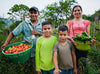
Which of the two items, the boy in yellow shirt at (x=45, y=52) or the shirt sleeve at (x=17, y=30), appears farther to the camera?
the shirt sleeve at (x=17, y=30)

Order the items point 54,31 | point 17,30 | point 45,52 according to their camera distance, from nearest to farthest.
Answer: point 45,52 → point 17,30 → point 54,31

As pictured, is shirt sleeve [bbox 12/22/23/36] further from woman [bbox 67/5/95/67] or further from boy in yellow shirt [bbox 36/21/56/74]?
woman [bbox 67/5/95/67]

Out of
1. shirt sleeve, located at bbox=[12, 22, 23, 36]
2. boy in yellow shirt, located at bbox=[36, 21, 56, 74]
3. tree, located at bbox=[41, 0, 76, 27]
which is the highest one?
tree, located at bbox=[41, 0, 76, 27]

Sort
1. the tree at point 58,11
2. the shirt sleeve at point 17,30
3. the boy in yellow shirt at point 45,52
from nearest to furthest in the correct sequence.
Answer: the boy in yellow shirt at point 45,52
the shirt sleeve at point 17,30
the tree at point 58,11

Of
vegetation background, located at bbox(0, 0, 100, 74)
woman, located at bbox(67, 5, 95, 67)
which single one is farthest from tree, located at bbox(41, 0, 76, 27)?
woman, located at bbox(67, 5, 95, 67)

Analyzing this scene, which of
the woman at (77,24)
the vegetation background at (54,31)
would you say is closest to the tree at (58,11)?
the vegetation background at (54,31)

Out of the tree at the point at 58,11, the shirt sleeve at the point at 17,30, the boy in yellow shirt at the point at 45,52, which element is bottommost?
the boy in yellow shirt at the point at 45,52

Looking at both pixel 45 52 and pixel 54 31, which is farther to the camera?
pixel 54 31

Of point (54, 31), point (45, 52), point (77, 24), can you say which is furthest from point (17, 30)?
point (54, 31)

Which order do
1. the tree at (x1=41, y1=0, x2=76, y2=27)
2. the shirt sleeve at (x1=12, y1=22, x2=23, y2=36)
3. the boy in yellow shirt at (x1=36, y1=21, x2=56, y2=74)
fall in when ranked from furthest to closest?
the tree at (x1=41, y1=0, x2=76, y2=27)
the shirt sleeve at (x1=12, y1=22, x2=23, y2=36)
the boy in yellow shirt at (x1=36, y1=21, x2=56, y2=74)

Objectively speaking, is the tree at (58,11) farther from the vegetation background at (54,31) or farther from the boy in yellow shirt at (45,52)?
the boy in yellow shirt at (45,52)

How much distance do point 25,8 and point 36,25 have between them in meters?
6.42

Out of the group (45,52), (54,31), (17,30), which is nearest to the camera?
(45,52)

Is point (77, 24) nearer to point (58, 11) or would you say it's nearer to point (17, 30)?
point (17, 30)
